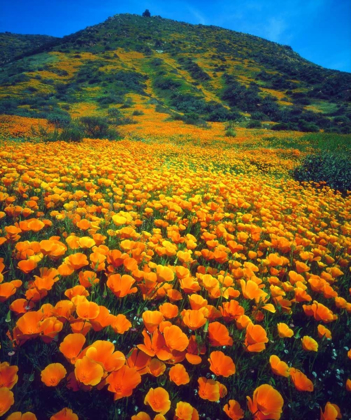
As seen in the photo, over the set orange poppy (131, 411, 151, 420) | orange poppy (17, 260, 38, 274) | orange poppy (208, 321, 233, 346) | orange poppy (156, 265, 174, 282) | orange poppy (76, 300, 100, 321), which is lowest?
orange poppy (131, 411, 151, 420)

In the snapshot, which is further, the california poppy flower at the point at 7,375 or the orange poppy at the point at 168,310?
the orange poppy at the point at 168,310

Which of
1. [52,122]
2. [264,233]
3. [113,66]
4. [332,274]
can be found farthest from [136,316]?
[113,66]

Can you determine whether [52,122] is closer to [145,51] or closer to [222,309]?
[222,309]

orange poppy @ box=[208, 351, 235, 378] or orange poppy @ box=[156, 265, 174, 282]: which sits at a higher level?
orange poppy @ box=[156, 265, 174, 282]

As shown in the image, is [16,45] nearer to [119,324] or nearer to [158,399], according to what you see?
[119,324]

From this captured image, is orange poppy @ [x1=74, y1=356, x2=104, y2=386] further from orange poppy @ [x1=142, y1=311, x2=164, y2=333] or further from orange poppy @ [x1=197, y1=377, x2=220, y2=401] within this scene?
orange poppy @ [x1=197, y1=377, x2=220, y2=401]

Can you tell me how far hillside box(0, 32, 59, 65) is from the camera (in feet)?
176

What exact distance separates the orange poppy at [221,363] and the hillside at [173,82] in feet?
58.0

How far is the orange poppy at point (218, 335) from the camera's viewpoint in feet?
3.76

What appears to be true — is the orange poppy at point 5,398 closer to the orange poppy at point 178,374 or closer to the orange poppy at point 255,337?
the orange poppy at point 178,374

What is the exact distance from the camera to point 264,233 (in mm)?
2947

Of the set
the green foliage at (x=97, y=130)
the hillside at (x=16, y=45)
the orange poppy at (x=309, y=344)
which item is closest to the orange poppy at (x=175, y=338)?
the orange poppy at (x=309, y=344)

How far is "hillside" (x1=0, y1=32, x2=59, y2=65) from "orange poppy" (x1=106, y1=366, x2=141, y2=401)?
65056 millimetres

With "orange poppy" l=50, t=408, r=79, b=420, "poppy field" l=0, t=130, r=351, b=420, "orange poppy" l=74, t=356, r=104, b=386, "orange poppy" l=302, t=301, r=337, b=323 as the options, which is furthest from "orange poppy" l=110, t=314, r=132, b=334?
"orange poppy" l=302, t=301, r=337, b=323
